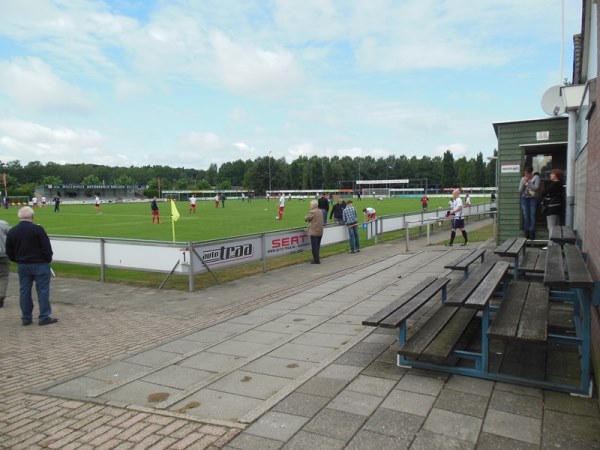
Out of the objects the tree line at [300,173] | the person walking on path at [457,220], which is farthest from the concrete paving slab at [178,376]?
the tree line at [300,173]

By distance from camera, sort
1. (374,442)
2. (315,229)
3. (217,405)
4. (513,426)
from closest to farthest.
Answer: (374,442) → (513,426) → (217,405) → (315,229)

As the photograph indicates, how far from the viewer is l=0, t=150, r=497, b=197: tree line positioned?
133750mm

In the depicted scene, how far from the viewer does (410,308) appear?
455 cm

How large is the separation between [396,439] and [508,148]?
10.4 meters

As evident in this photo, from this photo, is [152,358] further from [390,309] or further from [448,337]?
[448,337]

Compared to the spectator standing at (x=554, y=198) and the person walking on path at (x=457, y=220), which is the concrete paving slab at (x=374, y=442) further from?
the person walking on path at (x=457, y=220)

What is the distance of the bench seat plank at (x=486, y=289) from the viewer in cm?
394

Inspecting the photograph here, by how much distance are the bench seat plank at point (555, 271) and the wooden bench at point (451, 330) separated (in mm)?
487

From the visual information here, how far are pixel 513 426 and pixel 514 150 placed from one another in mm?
9856

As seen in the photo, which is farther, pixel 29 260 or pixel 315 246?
pixel 315 246

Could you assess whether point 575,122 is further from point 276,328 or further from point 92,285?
point 92,285

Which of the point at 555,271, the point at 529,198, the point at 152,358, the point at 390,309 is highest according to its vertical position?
the point at 529,198

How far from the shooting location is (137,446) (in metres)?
A: 3.21

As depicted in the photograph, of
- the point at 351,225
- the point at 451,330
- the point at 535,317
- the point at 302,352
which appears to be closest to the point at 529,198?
the point at 351,225
